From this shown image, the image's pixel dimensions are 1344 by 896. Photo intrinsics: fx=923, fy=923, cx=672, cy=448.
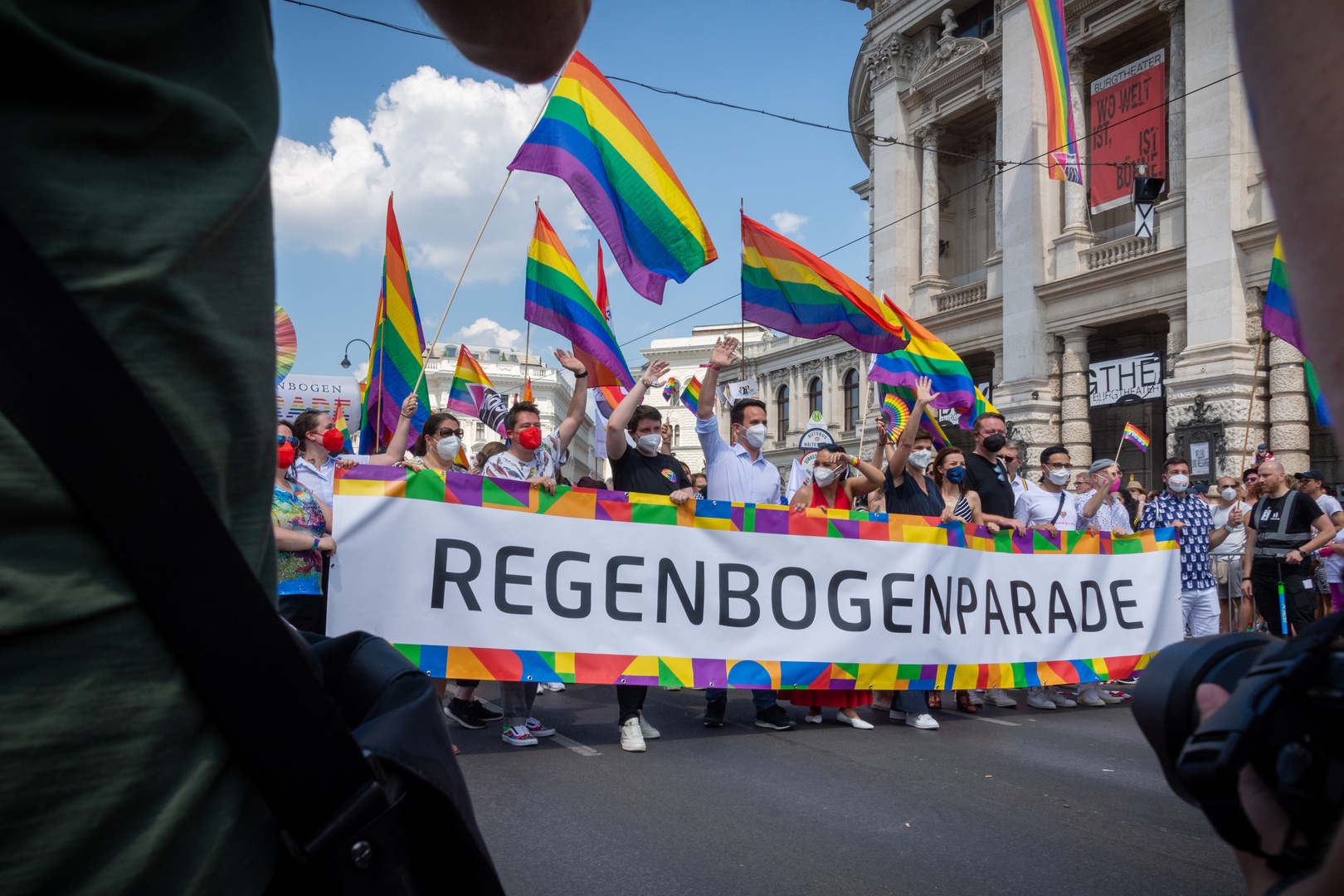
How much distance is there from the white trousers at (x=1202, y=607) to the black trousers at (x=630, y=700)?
5668mm

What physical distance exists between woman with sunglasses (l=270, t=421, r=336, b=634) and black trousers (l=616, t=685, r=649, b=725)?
1800 mm

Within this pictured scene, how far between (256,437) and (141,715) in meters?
0.19

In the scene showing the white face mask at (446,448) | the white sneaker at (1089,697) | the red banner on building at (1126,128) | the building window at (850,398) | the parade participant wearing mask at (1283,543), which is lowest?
the white sneaker at (1089,697)

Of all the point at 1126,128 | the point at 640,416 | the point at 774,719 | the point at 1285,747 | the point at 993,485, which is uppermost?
the point at 1126,128

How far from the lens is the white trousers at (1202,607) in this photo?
8.59 metres

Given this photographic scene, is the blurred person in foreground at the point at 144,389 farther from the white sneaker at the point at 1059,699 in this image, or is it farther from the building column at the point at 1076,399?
the building column at the point at 1076,399

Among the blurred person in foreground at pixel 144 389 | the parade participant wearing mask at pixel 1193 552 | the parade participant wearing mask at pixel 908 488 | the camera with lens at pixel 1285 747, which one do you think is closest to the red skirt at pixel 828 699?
the parade participant wearing mask at pixel 908 488

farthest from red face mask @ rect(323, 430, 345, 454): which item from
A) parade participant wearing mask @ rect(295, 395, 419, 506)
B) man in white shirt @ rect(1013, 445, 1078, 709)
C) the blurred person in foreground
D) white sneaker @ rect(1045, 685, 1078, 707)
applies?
the blurred person in foreground

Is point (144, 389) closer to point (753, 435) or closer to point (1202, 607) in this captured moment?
point (753, 435)

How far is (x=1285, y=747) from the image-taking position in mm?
594

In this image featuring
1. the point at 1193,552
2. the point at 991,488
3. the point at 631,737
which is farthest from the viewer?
the point at 1193,552

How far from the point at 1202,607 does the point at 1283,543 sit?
48.0 inches

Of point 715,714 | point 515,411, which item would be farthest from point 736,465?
point 715,714

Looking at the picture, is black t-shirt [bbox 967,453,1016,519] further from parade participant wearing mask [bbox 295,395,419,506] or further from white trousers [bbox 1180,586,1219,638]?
parade participant wearing mask [bbox 295,395,419,506]
